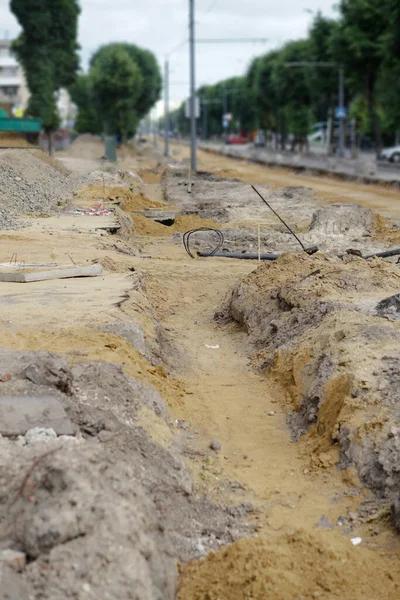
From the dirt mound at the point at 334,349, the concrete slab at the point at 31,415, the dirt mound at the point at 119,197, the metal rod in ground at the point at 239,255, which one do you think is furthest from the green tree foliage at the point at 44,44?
the concrete slab at the point at 31,415

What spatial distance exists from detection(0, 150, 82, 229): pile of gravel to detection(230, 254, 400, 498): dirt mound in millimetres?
8970

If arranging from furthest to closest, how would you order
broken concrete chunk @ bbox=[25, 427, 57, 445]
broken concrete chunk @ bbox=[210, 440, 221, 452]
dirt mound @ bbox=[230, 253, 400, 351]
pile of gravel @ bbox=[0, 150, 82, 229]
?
pile of gravel @ bbox=[0, 150, 82, 229]
dirt mound @ bbox=[230, 253, 400, 351]
broken concrete chunk @ bbox=[210, 440, 221, 452]
broken concrete chunk @ bbox=[25, 427, 57, 445]

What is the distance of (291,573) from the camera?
5.88 meters

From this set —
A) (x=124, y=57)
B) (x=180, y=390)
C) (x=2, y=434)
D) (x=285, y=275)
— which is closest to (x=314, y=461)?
(x=180, y=390)

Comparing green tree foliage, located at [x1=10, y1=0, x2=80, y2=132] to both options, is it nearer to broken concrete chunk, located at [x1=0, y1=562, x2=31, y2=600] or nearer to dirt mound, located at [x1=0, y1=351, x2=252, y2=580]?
dirt mound, located at [x1=0, y1=351, x2=252, y2=580]

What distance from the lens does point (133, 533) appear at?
5.05m

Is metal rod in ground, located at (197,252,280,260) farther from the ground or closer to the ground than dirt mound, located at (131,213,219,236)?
farther from the ground

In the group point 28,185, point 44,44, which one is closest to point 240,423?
point 28,185

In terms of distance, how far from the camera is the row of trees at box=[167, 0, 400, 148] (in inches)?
1560

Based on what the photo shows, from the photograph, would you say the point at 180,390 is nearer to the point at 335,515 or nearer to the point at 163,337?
the point at 163,337

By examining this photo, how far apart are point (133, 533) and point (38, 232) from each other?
14042 mm

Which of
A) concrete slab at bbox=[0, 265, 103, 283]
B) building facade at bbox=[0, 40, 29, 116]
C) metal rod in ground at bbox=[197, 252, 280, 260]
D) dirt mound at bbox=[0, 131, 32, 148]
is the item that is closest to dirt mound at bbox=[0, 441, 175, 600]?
concrete slab at bbox=[0, 265, 103, 283]

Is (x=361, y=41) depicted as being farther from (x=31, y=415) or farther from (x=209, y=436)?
(x=31, y=415)

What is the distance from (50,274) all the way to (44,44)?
37688 mm
